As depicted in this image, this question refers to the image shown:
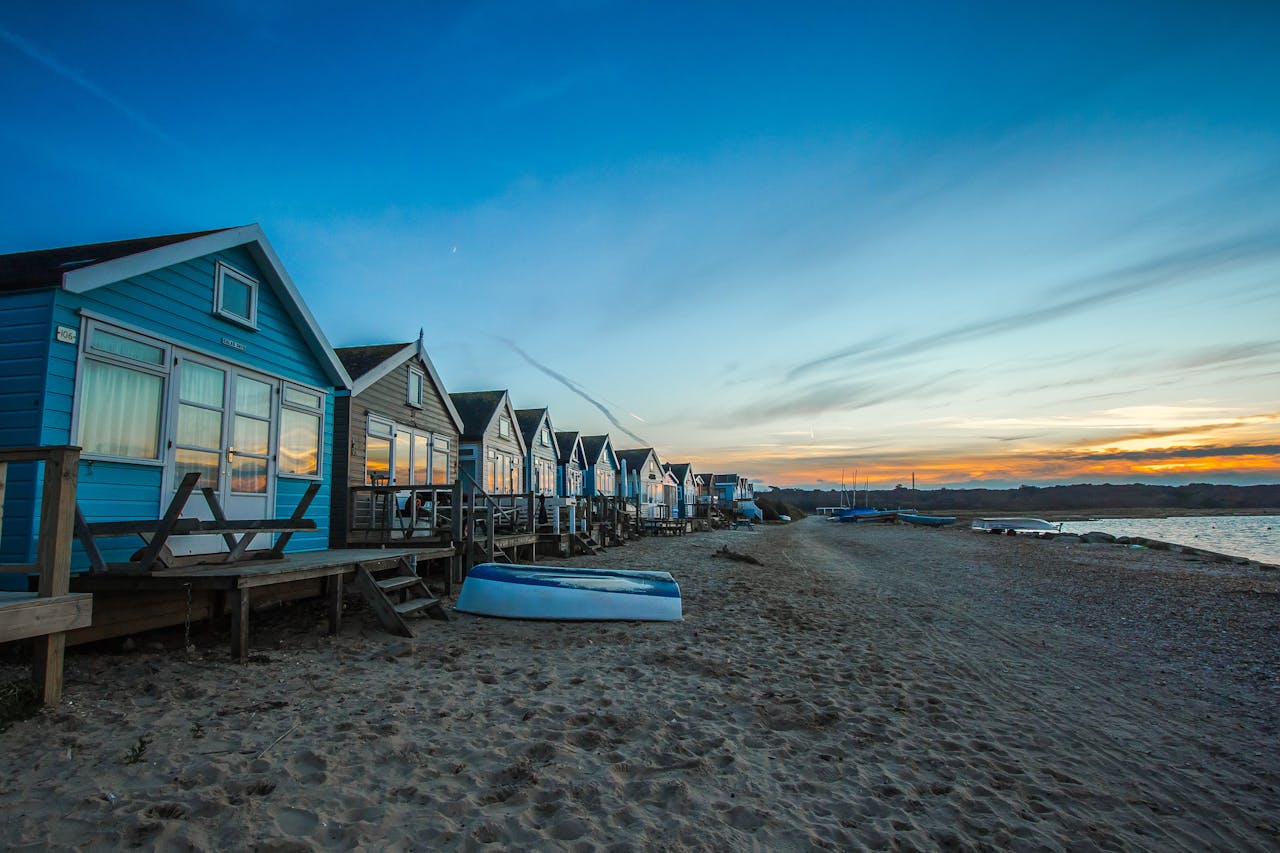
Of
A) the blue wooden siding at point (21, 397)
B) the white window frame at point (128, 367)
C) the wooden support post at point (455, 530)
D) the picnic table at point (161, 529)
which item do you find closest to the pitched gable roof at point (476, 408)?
the wooden support post at point (455, 530)

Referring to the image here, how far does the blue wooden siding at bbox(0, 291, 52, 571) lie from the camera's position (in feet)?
21.8

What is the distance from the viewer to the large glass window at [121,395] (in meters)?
7.09

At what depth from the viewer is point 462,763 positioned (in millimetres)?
4176

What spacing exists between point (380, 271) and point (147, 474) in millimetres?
9885

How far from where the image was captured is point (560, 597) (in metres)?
9.38

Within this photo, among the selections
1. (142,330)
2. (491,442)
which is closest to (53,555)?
(142,330)

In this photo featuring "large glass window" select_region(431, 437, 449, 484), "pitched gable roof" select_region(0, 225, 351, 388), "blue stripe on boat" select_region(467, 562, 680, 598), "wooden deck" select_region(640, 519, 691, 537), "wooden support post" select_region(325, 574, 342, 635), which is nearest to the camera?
"pitched gable roof" select_region(0, 225, 351, 388)

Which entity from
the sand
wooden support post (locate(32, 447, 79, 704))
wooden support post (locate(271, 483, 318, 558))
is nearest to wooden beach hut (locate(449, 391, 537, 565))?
wooden support post (locate(271, 483, 318, 558))

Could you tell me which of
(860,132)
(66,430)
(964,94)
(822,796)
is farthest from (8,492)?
(964,94)

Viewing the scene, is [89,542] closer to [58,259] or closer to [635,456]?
[58,259]

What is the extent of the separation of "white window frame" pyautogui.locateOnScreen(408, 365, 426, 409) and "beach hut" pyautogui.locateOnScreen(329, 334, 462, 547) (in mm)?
28

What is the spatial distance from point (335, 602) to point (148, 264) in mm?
4707

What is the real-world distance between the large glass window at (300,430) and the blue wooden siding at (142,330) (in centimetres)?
23

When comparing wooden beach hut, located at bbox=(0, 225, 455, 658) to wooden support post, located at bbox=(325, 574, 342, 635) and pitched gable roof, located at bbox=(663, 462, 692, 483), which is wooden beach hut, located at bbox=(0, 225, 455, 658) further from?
pitched gable roof, located at bbox=(663, 462, 692, 483)
